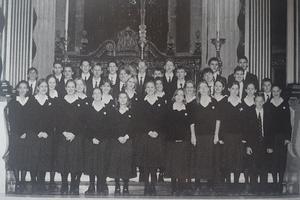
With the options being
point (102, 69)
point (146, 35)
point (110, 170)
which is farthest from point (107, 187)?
point (146, 35)

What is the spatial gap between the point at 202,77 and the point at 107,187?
0.82 metres

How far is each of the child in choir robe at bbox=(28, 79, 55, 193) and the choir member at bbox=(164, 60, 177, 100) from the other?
66 centimetres

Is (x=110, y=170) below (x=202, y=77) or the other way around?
below

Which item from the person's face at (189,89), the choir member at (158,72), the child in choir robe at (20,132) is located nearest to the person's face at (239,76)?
the person's face at (189,89)

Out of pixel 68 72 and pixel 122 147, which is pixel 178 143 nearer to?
pixel 122 147

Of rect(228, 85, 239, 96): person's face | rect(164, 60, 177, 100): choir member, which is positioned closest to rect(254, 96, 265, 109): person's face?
rect(228, 85, 239, 96): person's face

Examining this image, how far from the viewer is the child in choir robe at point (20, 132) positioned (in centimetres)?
331

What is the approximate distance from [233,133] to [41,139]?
A: 108 cm

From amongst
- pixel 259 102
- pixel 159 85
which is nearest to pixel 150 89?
pixel 159 85

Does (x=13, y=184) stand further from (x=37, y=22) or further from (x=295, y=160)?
(x=295, y=160)

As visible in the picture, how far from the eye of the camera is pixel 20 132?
10.9ft

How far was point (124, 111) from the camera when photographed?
132 inches

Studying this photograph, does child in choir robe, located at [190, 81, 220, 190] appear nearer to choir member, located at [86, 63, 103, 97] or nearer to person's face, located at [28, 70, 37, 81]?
choir member, located at [86, 63, 103, 97]

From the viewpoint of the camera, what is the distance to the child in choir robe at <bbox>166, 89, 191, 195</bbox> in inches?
131
